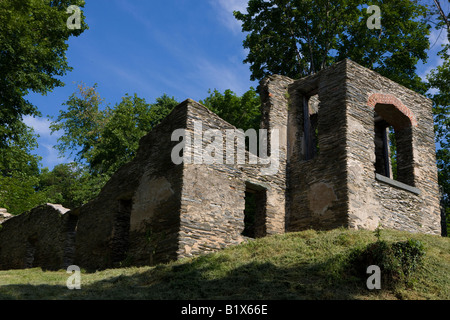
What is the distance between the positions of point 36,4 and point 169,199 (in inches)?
369

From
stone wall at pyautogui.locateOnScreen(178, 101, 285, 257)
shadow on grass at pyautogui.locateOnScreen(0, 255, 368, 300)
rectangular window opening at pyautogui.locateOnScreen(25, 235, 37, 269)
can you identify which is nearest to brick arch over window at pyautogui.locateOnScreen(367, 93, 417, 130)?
stone wall at pyautogui.locateOnScreen(178, 101, 285, 257)

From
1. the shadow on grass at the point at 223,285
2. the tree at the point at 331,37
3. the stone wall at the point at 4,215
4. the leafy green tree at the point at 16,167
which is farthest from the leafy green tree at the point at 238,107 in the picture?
the shadow on grass at the point at 223,285

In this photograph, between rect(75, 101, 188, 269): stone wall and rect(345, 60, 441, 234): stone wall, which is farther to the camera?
rect(345, 60, 441, 234): stone wall

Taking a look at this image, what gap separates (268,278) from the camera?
25.3 ft

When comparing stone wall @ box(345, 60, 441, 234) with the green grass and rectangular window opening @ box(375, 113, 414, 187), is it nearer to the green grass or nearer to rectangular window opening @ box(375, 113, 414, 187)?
rectangular window opening @ box(375, 113, 414, 187)

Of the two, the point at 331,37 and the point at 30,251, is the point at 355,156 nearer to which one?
the point at 331,37

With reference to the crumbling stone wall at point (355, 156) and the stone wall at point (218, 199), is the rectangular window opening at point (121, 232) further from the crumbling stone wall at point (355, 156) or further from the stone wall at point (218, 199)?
the crumbling stone wall at point (355, 156)

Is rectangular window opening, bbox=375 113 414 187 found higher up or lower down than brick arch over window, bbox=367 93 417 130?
lower down

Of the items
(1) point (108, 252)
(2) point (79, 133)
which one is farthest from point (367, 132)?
(2) point (79, 133)

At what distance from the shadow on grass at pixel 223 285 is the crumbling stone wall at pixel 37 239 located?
7823 mm

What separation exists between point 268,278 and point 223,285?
79 cm

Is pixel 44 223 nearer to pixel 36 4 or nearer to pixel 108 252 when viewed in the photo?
pixel 108 252

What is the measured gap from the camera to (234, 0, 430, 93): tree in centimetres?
1955

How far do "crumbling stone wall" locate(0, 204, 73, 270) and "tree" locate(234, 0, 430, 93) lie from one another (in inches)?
422
